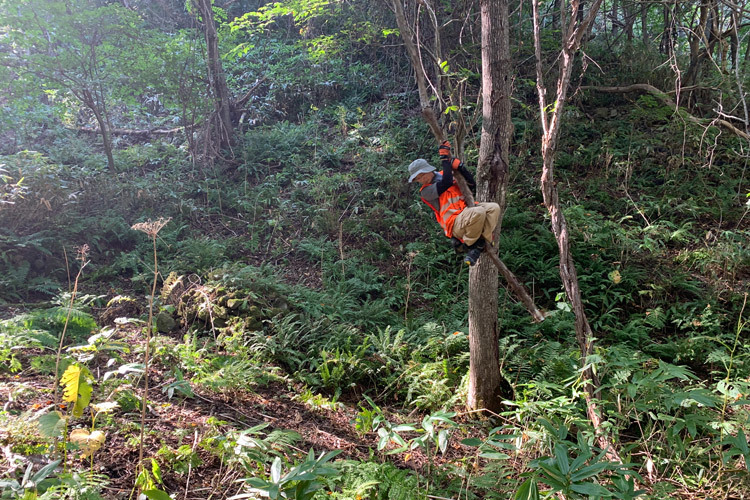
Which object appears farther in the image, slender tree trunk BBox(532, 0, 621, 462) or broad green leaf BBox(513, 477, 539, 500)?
slender tree trunk BBox(532, 0, 621, 462)

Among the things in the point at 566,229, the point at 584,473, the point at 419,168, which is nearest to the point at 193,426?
the point at 584,473

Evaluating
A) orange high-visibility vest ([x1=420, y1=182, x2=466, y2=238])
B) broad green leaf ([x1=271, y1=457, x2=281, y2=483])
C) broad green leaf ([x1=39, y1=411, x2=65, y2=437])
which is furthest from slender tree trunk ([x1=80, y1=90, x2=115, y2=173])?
broad green leaf ([x1=271, y1=457, x2=281, y2=483])

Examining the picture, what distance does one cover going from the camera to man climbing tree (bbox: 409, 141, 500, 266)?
150 inches

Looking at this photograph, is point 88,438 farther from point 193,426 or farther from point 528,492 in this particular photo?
point 528,492

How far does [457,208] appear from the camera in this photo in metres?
4.12

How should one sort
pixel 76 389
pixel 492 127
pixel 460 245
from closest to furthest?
pixel 76 389
pixel 492 127
pixel 460 245

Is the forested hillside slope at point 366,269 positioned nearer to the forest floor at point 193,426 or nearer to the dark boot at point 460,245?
the forest floor at point 193,426

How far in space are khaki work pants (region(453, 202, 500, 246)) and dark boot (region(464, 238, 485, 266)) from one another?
0.18 ft

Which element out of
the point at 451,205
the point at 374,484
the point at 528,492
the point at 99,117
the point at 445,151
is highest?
the point at 99,117

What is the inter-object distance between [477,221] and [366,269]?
13.5 feet

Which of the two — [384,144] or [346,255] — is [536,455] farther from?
[384,144]

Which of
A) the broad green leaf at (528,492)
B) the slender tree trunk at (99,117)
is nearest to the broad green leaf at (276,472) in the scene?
the broad green leaf at (528,492)

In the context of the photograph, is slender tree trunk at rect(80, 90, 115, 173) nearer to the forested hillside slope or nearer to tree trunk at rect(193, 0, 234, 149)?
the forested hillside slope

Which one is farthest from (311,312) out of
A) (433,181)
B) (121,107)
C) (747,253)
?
(121,107)
